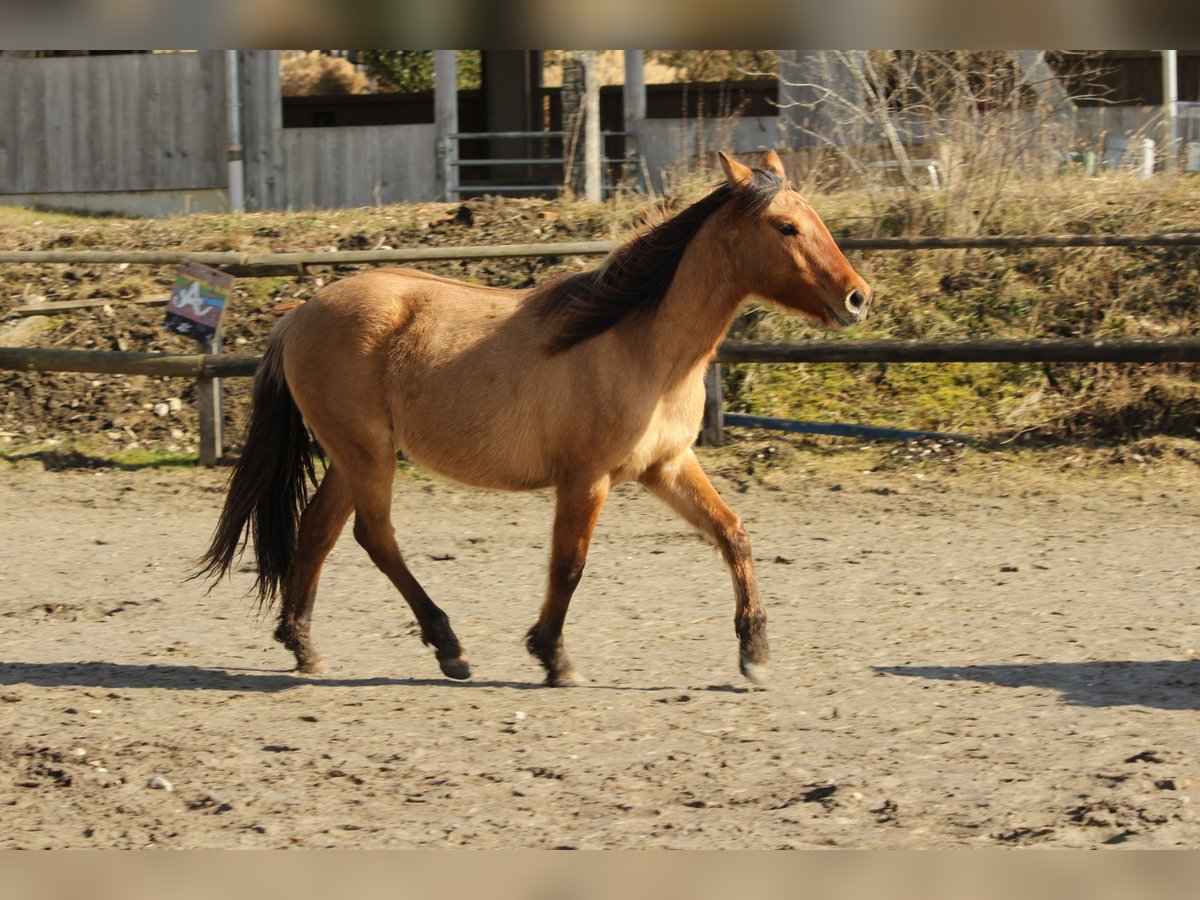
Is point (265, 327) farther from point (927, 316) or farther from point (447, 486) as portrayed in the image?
point (927, 316)

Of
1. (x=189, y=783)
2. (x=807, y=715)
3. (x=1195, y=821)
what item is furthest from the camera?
(x=807, y=715)

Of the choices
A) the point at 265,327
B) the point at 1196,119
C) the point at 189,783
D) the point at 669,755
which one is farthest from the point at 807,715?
the point at 1196,119

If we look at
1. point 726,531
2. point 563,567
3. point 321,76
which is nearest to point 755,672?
point 726,531

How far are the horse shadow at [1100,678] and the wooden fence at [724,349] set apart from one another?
391 centimetres

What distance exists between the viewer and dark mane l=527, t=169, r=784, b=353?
200 inches

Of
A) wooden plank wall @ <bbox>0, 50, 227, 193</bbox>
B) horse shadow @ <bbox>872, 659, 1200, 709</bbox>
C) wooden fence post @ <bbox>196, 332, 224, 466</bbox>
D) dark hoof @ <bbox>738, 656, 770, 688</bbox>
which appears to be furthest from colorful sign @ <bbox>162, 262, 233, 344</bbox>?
wooden plank wall @ <bbox>0, 50, 227, 193</bbox>

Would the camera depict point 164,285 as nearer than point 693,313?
No

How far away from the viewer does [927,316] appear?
1044 cm

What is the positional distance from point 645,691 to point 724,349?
435 centimetres

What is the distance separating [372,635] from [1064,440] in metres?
5.46

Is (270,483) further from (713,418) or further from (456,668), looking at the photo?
(713,418)

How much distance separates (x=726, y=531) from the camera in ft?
17.0

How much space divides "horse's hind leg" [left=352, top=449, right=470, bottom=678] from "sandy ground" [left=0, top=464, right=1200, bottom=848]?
5.6 inches

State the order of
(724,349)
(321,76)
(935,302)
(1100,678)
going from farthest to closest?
(321,76) → (935,302) → (724,349) → (1100,678)
